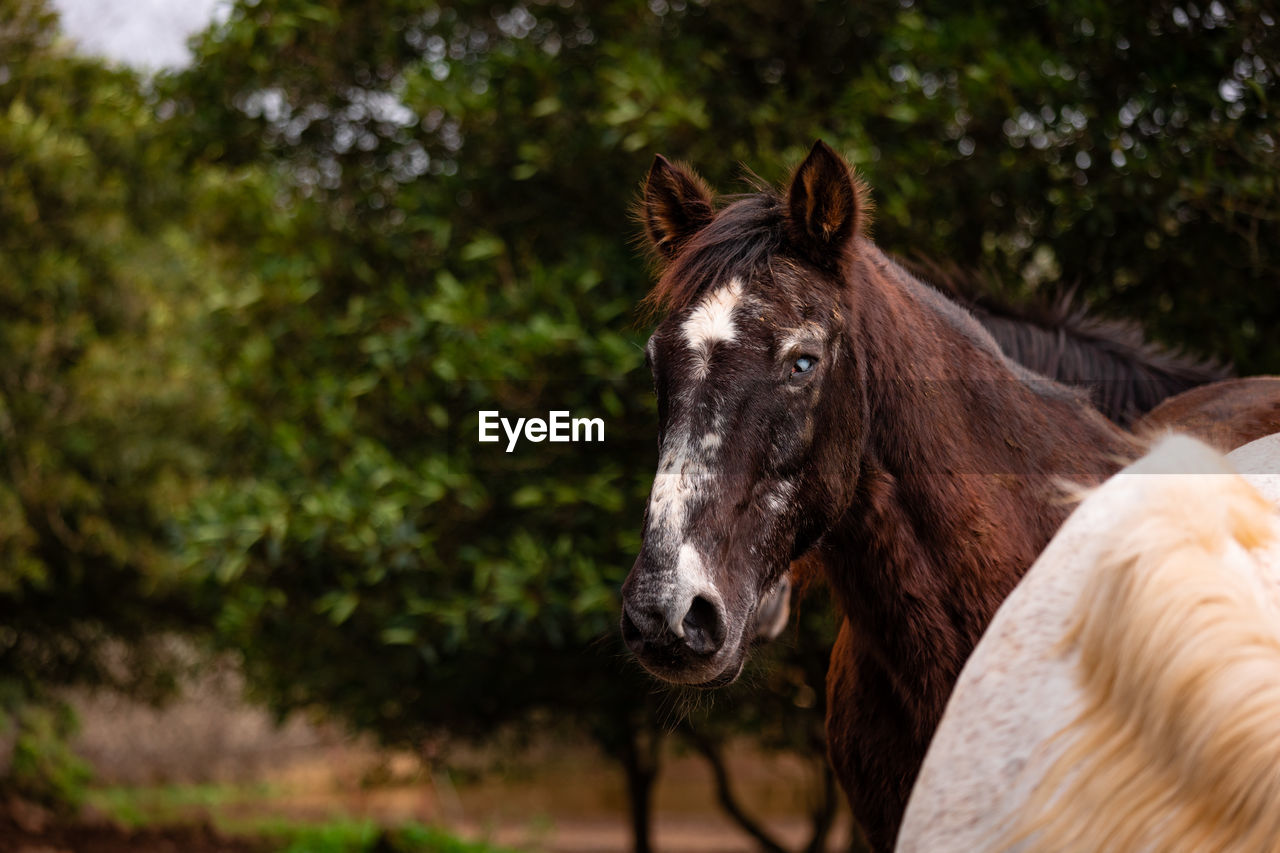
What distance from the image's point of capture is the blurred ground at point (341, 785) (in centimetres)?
946

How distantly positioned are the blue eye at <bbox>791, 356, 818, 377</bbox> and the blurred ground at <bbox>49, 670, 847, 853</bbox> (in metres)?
7.57

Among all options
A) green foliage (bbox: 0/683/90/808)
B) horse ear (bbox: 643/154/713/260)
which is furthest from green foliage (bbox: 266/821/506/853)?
horse ear (bbox: 643/154/713/260)

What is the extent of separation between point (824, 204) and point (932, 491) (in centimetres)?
64

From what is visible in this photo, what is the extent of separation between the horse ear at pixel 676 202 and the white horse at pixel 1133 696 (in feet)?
4.39

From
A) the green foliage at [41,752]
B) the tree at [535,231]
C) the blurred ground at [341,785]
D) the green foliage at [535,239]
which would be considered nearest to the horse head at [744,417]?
the tree at [535,231]

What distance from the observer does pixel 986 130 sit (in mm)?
4031

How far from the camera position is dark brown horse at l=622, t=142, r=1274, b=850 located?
1.84 metres

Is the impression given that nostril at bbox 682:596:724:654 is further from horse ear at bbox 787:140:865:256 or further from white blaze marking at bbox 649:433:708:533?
horse ear at bbox 787:140:865:256

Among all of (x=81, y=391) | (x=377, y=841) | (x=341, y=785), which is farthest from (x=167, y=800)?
(x=81, y=391)

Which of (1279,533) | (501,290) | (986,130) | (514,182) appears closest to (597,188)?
(514,182)

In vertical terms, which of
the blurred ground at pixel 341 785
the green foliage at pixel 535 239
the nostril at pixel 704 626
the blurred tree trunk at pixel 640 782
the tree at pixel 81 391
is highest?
the nostril at pixel 704 626

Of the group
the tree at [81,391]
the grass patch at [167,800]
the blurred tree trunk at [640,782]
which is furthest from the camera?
the grass patch at [167,800]

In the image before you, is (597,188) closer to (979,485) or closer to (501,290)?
(501,290)

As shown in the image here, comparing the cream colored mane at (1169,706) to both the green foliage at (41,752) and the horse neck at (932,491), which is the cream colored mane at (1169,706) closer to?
the horse neck at (932,491)
